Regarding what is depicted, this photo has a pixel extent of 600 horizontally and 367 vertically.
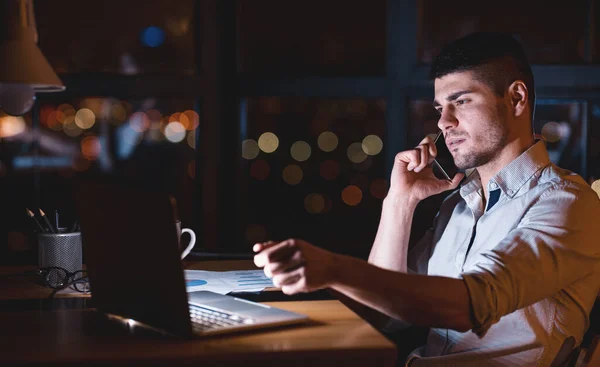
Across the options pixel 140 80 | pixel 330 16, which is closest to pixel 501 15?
pixel 330 16

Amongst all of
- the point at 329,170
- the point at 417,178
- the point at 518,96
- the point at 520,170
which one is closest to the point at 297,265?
the point at 520,170

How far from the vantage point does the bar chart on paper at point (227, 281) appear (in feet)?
5.04

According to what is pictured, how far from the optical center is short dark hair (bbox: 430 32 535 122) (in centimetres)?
163

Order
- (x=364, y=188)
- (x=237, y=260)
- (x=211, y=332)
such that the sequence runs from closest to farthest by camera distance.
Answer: (x=211, y=332) → (x=237, y=260) → (x=364, y=188)

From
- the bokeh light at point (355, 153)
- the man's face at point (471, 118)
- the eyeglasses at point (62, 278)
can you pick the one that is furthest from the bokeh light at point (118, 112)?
the man's face at point (471, 118)

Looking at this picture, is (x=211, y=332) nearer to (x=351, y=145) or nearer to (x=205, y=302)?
(x=205, y=302)

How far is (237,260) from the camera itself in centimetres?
203

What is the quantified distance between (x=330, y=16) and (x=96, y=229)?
5.70ft

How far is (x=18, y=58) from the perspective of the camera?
166cm

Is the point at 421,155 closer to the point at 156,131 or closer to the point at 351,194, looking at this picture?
the point at 351,194

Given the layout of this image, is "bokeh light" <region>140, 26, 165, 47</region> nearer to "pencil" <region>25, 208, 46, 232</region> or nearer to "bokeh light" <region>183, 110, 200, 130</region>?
"bokeh light" <region>183, 110, 200, 130</region>

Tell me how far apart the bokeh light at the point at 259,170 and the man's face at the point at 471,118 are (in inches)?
41.2

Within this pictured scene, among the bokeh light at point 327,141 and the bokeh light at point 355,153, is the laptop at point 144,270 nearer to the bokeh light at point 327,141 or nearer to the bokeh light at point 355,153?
the bokeh light at point 327,141

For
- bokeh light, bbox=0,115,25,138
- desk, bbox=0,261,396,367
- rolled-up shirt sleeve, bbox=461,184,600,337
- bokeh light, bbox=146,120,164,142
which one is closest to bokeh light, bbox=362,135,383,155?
bokeh light, bbox=146,120,164,142
